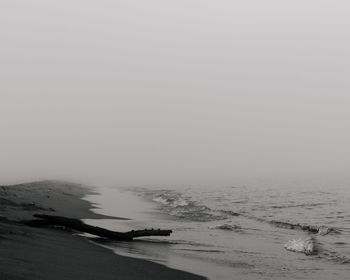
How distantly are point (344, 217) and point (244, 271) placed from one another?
56.3 ft

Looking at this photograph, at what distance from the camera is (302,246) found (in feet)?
48.2

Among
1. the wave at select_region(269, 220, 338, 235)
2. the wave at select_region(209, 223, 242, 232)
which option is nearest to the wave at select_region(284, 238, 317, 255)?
the wave at select_region(209, 223, 242, 232)

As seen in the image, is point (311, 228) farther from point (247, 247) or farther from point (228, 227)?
point (247, 247)

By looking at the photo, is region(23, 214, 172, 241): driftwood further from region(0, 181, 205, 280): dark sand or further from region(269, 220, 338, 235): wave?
region(269, 220, 338, 235): wave

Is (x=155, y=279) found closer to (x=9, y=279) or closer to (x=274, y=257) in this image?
(x=9, y=279)

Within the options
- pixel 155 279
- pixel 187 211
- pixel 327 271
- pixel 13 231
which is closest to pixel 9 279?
pixel 155 279

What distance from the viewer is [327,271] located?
11547mm

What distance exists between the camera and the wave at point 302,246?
14.3 m

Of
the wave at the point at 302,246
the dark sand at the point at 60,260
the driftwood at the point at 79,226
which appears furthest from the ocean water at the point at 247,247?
the dark sand at the point at 60,260

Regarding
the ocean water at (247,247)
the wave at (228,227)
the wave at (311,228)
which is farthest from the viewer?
the wave at (311,228)

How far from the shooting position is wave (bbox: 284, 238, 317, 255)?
14.3 metres

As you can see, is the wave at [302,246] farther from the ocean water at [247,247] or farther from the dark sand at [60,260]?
the dark sand at [60,260]

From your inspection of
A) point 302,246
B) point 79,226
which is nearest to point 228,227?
point 302,246

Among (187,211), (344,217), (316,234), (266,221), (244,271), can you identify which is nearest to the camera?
(244,271)
